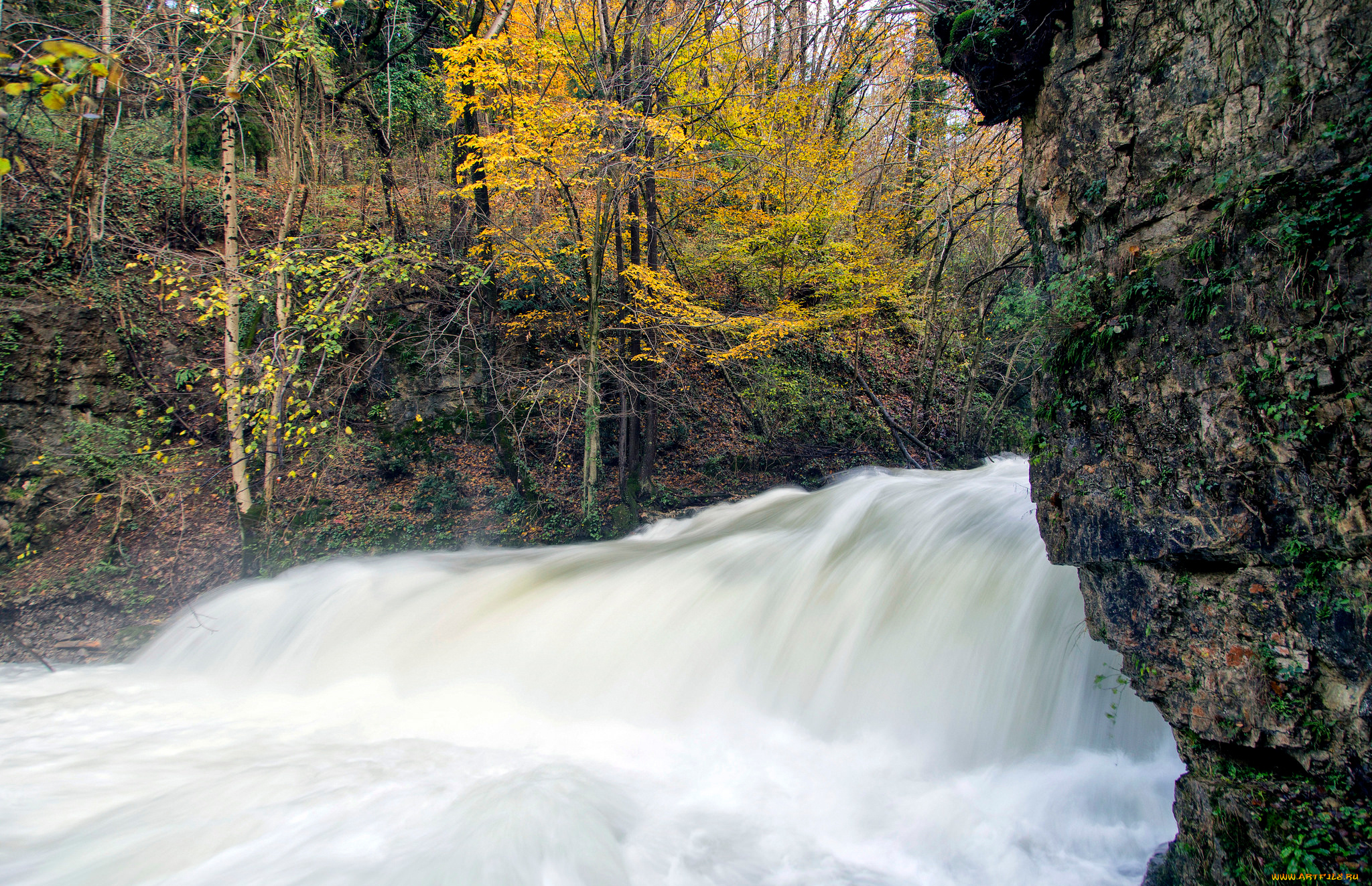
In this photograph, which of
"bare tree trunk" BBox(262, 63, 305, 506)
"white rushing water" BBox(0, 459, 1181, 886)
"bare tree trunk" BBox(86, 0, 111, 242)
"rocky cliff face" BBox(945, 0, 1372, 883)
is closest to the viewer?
"rocky cliff face" BBox(945, 0, 1372, 883)

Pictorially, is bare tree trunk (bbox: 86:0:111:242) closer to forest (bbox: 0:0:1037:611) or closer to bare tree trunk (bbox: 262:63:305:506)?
forest (bbox: 0:0:1037:611)

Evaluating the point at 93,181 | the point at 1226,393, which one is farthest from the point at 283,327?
the point at 1226,393

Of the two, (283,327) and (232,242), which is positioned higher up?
(232,242)

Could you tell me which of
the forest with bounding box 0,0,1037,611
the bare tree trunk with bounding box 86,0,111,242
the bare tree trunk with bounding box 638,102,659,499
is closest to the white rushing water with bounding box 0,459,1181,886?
the forest with bounding box 0,0,1037,611

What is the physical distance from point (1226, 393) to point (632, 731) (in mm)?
4482

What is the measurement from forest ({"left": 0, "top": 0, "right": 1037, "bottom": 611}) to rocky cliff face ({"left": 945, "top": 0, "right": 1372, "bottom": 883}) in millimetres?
3119

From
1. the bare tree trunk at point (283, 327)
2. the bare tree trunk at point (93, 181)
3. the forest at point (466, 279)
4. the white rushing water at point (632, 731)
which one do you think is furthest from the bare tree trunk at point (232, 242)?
the white rushing water at point (632, 731)

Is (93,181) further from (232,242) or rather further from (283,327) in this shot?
(283,327)

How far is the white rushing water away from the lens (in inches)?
148

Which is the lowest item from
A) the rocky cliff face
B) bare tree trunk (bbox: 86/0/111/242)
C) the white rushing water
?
the white rushing water

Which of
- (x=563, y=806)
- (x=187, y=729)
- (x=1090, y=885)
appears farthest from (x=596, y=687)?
(x=1090, y=885)

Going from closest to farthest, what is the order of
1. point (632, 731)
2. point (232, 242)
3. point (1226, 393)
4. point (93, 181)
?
point (1226, 393)
point (632, 731)
point (232, 242)
point (93, 181)

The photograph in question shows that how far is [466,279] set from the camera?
8.85 metres

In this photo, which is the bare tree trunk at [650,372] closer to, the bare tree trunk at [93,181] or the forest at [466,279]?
the forest at [466,279]
